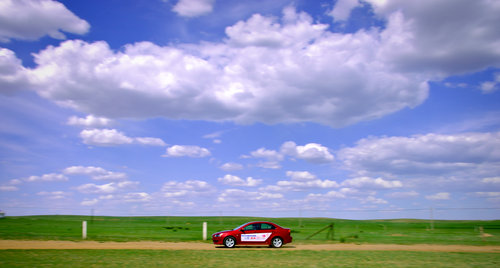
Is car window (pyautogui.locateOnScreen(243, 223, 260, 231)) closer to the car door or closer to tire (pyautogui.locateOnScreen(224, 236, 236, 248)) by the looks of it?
the car door

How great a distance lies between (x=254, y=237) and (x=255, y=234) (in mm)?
188

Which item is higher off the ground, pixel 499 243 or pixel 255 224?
pixel 255 224

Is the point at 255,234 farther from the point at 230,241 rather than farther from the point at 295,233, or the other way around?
the point at 295,233

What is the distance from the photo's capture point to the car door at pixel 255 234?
2345cm

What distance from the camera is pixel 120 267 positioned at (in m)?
13.2

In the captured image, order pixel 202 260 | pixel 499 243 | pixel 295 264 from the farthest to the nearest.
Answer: pixel 499 243 < pixel 202 260 < pixel 295 264

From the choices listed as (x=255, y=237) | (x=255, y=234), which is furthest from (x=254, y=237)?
(x=255, y=234)

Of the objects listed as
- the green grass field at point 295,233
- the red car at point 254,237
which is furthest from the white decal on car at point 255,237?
the green grass field at point 295,233

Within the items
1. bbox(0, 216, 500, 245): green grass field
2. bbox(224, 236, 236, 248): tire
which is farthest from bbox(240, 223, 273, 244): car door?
bbox(0, 216, 500, 245): green grass field

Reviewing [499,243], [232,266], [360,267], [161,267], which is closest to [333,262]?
[360,267]

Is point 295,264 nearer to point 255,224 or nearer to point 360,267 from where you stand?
point 360,267

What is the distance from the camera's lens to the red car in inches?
925

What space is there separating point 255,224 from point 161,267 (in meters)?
11.1

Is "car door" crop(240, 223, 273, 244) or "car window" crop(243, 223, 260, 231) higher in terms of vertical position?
"car window" crop(243, 223, 260, 231)
